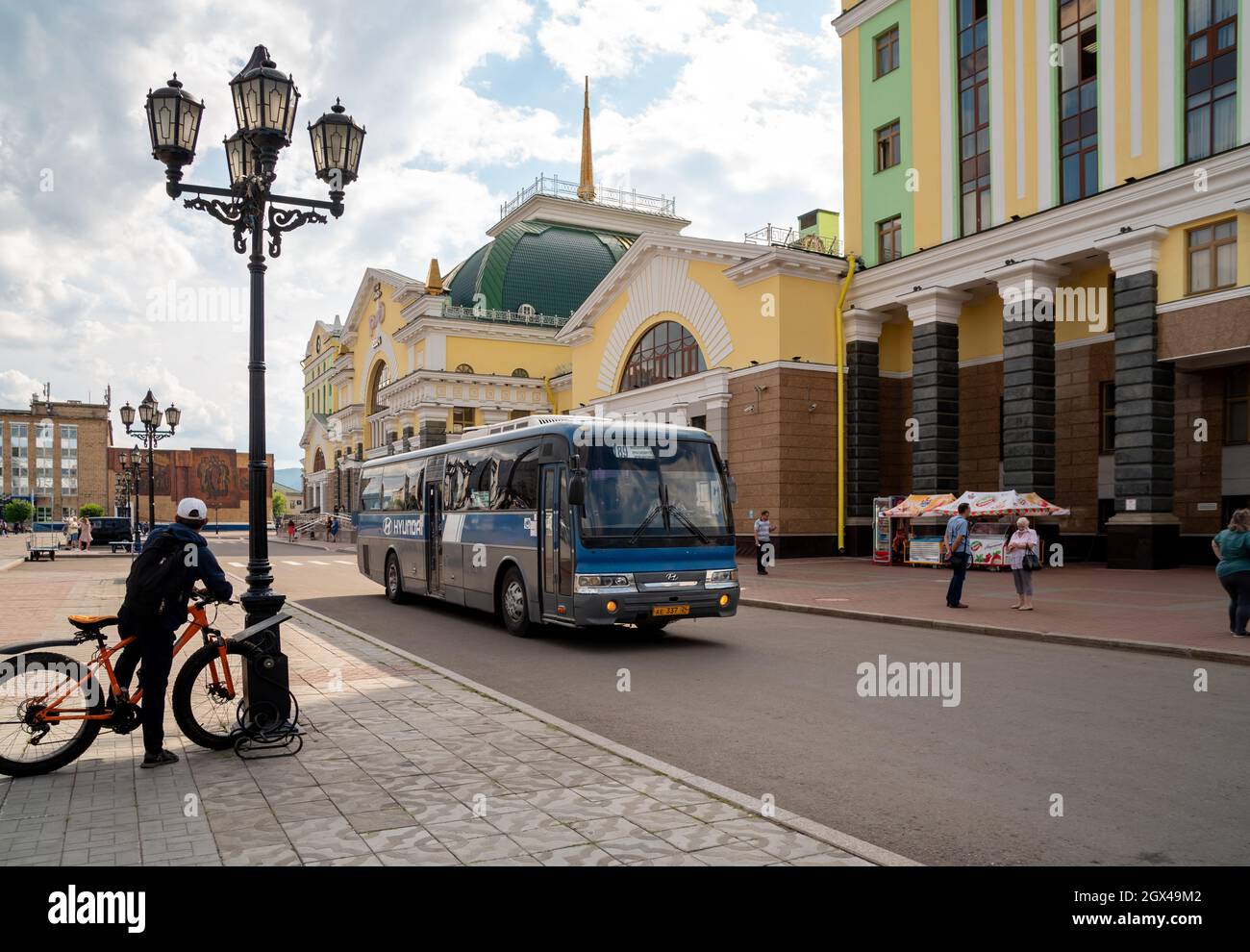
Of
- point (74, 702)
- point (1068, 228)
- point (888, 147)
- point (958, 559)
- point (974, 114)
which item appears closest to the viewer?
point (74, 702)

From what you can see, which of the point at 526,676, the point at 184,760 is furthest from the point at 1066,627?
the point at 184,760

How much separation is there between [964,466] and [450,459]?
21.1 m

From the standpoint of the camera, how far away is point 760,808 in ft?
16.6

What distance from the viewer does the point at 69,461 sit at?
11569 cm

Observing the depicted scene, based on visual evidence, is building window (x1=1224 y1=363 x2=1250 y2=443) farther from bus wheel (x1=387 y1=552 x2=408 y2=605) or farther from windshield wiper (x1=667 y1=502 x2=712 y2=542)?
bus wheel (x1=387 y1=552 x2=408 y2=605)

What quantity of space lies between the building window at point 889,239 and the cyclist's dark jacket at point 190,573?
28.1 m

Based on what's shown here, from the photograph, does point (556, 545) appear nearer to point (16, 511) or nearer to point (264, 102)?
point (264, 102)

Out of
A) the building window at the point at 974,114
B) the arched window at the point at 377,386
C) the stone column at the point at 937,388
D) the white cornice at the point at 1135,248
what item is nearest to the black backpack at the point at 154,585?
the white cornice at the point at 1135,248

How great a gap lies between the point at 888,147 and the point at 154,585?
30731 mm

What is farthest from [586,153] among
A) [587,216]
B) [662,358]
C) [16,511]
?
[16,511]

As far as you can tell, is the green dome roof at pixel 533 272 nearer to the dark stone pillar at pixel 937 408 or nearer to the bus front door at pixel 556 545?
the dark stone pillar at pixel 937 408

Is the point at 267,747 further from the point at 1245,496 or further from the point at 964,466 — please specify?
the point at 964,466

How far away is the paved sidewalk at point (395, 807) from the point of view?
4453mm
